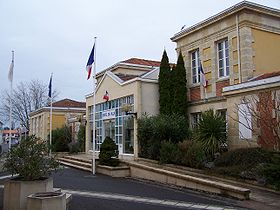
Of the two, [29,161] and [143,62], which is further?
[143,62]

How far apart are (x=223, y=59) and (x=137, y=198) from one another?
34.3ft

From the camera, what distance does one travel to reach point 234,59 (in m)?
18.1

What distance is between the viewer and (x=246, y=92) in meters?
15.5

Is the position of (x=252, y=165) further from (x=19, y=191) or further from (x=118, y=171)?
(x=19, y=191)

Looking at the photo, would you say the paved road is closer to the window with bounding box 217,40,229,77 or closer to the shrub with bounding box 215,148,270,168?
the shrub with bounding box 215,148,270,168

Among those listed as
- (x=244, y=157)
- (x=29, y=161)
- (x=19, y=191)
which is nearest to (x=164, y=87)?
(x=244, y=157)

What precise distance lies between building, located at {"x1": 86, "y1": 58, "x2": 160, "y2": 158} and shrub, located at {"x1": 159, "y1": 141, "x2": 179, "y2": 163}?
10.9 ft

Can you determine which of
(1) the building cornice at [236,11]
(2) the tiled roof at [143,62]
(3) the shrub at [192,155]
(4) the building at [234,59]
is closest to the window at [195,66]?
(4) the building at [234,59]

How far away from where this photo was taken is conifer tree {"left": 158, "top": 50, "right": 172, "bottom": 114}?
67.5 ft

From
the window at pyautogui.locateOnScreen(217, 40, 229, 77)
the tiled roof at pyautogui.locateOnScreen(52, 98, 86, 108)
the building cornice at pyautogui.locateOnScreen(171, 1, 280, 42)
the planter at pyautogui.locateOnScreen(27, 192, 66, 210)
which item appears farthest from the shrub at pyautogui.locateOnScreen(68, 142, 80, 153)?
the planter at pyautogui.locateOnScreen(27, 192, 66, 210)

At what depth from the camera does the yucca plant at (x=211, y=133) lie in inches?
618

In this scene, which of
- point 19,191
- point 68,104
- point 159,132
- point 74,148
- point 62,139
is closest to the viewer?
point 19,191

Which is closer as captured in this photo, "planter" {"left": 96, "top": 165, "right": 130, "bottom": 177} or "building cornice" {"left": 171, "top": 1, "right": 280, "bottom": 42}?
"building cornice" {"left": 171, "top": 1, "right": 280, "bottom": 42}

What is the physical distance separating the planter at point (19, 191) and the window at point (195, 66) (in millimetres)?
13673
